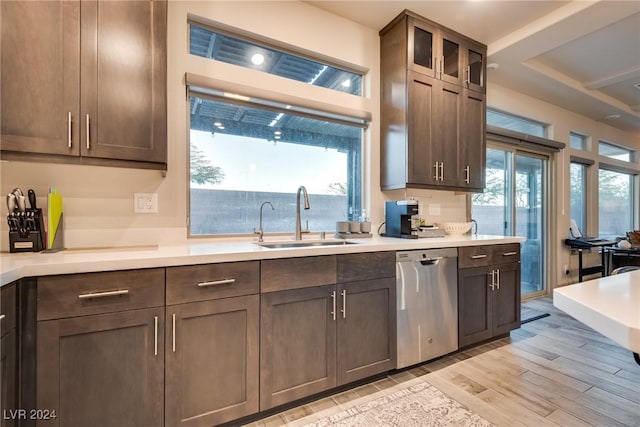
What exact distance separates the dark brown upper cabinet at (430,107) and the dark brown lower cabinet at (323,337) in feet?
3.79

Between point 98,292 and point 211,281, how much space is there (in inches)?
17.8

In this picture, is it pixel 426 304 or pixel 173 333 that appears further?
pixel 426 304

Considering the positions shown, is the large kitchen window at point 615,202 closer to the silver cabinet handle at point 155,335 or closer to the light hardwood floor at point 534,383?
the light hardwood floor at point 534,383

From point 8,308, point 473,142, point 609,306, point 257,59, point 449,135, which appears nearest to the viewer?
point 609,306

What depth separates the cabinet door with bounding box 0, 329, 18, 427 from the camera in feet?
3.37

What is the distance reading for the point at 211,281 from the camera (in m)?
1.46

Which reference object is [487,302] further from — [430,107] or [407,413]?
[430,107]

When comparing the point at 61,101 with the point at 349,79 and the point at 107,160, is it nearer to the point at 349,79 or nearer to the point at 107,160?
the point at 107,160

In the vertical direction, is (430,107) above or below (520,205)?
above

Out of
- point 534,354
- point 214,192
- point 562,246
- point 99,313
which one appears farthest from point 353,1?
A: point 562,246

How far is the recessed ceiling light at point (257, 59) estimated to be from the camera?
2.33 meters

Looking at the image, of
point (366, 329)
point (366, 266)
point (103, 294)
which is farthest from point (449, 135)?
point (103, 294)

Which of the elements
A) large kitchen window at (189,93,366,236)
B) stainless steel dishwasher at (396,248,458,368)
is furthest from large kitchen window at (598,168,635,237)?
large kitchen window at (189,93,366,236)

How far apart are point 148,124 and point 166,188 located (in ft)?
1.58
